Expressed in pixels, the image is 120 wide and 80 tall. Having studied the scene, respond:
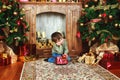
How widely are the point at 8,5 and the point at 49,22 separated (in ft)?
5.64

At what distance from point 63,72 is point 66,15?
203 centimetres

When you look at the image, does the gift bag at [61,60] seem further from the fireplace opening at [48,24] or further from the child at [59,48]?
the fireplace opening at [48,24]

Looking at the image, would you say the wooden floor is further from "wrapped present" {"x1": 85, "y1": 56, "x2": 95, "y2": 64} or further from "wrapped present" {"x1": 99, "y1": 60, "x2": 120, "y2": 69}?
"wrapped present" {"x1": 85, "y1": 56, "x2": 95, "y2": 64}

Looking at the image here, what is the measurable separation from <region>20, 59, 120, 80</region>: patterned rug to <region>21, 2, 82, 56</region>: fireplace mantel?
110 centimetres

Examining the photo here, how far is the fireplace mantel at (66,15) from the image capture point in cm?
545

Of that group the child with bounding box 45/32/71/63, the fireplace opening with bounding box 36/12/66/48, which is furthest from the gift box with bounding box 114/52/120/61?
the fireplace opening with bounding box 36/12/66/48

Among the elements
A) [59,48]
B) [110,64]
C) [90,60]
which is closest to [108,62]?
[110,64]

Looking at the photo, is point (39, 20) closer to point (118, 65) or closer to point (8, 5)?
point (8, 5)

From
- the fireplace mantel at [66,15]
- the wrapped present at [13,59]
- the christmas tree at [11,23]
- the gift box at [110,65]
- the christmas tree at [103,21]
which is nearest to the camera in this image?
the gift box at [110,65]

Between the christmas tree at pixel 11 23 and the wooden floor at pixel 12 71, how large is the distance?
1.75ft

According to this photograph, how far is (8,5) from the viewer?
480 cm

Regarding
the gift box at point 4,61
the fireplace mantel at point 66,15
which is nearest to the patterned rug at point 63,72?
the gift box at point 4,61

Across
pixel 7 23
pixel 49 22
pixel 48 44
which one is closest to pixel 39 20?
pixel 49 22

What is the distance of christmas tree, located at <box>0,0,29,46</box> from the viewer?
15.4 feet
